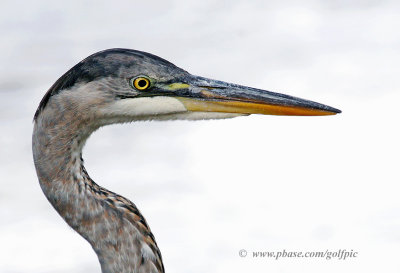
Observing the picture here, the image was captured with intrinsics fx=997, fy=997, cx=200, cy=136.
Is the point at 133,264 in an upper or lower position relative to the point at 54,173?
lower

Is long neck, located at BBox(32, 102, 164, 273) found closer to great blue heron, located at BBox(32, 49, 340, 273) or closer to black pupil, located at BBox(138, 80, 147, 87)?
great blue heron, located at BBox(32, 49, 340, 273)

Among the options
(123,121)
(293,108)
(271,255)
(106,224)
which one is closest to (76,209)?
(106,224)

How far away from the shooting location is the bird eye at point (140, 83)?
162 inches

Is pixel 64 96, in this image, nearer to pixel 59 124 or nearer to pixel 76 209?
pixel 59 124

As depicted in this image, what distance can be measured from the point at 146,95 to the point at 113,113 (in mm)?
157

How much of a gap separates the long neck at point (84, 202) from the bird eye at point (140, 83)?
256 mm

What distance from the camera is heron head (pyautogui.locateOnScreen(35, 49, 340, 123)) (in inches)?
159

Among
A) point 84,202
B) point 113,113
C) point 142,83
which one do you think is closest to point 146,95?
point 142,83

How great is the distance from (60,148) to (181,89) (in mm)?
569

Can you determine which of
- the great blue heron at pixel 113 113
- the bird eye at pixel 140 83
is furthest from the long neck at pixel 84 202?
the bird eye at pixel 140 83

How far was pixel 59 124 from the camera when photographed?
159 inches

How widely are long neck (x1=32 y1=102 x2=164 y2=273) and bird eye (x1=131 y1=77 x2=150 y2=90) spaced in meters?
0.26

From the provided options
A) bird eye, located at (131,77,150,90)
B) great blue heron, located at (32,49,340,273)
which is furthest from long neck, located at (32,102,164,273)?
bird eye, located at (131,77,150,90)

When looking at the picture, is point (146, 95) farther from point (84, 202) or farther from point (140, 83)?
point (84, 202)
